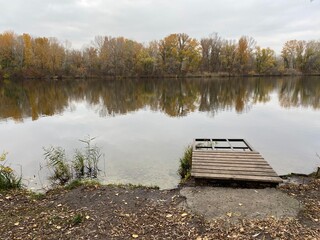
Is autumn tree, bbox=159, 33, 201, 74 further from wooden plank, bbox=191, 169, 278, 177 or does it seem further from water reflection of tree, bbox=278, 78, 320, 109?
wooden plank, bbox=191, 169, 278, 177

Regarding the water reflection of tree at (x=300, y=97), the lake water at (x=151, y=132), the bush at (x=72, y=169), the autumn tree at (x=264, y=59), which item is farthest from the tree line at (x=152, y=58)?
the bush at (x=72, y=169)

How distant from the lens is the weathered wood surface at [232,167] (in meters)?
5.68

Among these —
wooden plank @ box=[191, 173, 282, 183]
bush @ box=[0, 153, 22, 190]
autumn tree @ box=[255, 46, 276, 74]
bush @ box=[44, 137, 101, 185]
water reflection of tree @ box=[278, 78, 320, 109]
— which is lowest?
bush @ box=[44, 137, 101, 185]

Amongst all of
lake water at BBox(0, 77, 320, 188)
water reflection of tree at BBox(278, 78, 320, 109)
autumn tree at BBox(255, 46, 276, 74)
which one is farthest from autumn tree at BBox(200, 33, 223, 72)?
lake water at BBox(0, 77, 320, 188)

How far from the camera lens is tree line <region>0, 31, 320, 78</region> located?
54.2 metres

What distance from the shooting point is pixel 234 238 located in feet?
11.9

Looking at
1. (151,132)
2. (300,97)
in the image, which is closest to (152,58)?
(300,97)

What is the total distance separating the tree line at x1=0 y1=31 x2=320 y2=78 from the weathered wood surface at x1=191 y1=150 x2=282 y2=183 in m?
50.8

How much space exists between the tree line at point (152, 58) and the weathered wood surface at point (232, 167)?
167 ft

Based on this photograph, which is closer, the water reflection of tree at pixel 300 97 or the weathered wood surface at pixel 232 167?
the weathered wood surface at pixel 232 167

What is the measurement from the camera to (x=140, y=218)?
4.35 m

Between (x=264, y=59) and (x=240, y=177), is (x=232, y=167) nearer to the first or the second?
(x=240, y=177)

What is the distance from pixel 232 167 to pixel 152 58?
52402mm

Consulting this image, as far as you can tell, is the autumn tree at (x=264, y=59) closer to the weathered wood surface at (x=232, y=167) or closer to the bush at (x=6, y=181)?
the weathered wood surface at (x=232, y=167)
